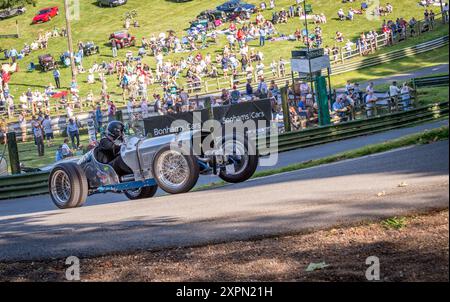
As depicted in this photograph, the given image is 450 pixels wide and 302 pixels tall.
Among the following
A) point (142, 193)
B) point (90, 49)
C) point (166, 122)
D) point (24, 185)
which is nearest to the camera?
point (142, 193)

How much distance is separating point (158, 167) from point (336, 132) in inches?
472

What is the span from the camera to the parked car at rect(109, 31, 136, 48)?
4970cm

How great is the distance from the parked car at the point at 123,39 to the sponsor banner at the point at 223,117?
2769 centimetres

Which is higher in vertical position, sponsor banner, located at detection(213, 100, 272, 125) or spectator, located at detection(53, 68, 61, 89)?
spectator, located at detection(53, 68, 61, 89)

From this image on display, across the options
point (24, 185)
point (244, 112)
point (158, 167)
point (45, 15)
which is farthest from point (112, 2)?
point (158, 167)

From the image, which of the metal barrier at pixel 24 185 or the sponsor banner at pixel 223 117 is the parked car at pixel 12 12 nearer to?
the sponsor banner at pixel 223 117

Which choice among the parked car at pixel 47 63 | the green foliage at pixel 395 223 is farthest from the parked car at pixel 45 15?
the green foliage at pixel 395 223

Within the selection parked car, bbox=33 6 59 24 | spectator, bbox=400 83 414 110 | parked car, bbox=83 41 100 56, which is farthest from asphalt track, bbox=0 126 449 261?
parked car, bbox=33 6 59 24

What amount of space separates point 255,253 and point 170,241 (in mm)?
1356

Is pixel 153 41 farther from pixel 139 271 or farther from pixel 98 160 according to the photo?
pixel 139 271

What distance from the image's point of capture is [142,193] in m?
14.3

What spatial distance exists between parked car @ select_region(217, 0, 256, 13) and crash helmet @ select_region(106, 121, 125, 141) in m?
39.2

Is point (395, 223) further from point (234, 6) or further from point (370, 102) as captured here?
point (234, 6)

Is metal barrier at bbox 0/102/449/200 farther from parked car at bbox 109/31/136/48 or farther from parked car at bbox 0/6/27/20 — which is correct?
parked car at bbox 0/6/27/20
